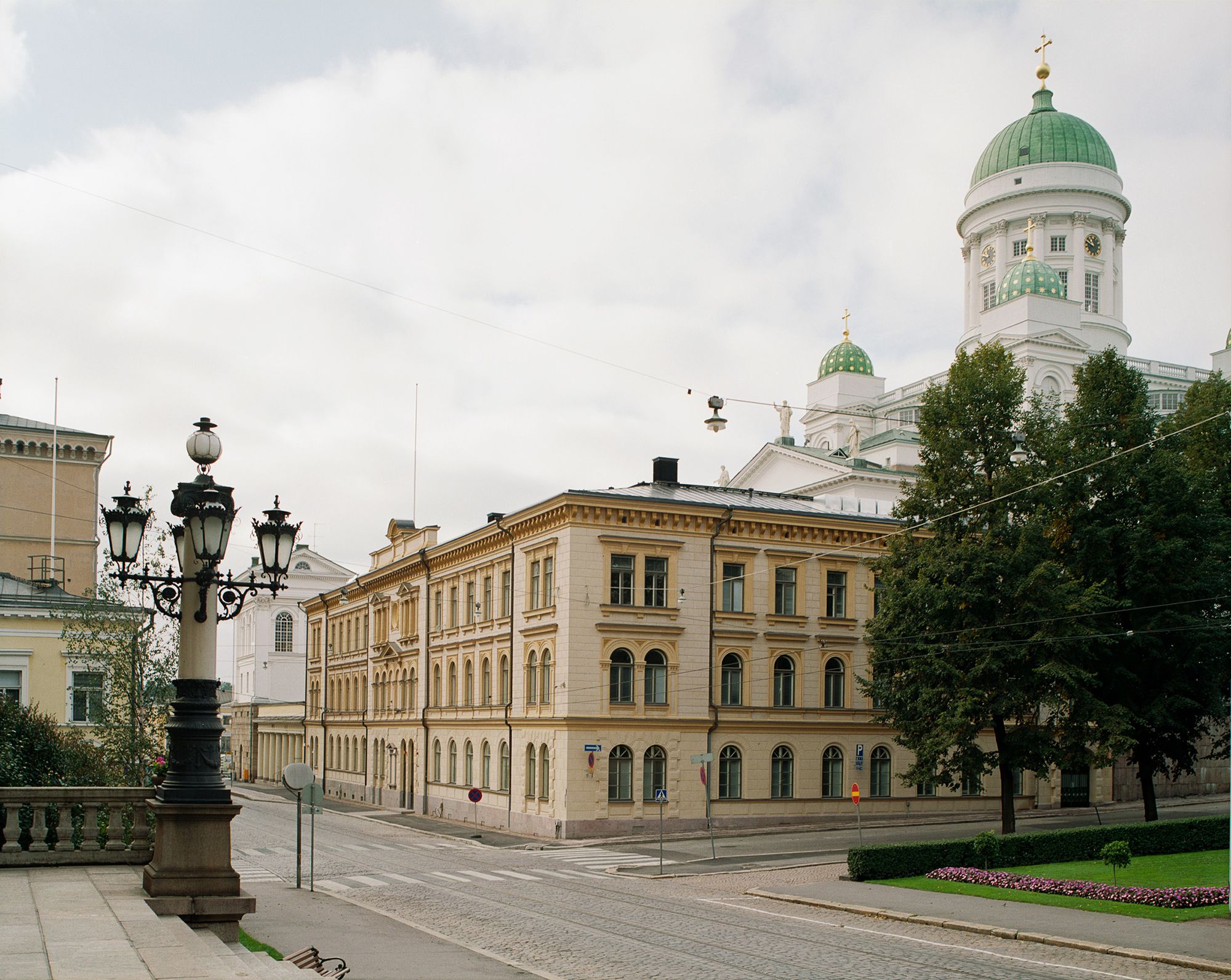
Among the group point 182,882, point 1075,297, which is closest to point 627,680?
point 182,882

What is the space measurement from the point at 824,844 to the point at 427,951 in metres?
23.4

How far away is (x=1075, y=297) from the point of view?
9425 cm

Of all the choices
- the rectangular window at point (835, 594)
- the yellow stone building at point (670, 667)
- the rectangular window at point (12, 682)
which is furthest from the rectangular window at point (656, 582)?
the rectangular window at point (12, 682)

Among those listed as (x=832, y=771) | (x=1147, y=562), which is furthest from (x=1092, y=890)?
(x=832, y=771)

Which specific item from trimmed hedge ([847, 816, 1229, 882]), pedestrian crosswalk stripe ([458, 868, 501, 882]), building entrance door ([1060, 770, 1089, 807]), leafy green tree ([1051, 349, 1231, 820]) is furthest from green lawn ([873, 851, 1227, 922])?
building entrance door ([1060, 770, 1089, 807])

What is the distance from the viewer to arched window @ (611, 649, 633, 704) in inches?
1756

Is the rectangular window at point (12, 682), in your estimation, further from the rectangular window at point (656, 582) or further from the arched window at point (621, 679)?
the rectangular window at point (656, 582)

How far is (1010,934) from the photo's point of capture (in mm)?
20969

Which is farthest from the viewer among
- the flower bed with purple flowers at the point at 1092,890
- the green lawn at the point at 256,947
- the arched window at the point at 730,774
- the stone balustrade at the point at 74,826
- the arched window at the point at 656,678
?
the arched window at the point at 730,774

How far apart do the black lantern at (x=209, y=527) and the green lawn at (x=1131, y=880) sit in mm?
17043

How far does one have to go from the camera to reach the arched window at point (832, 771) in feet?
157

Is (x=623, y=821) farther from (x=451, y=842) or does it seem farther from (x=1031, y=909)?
(x=1031, y=909)

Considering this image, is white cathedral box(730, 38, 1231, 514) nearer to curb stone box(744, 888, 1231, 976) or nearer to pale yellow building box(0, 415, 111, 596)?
pale yellow building box(0, 415, 111, 596)

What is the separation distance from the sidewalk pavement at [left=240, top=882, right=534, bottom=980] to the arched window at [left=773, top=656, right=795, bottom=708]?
81.1 feet
